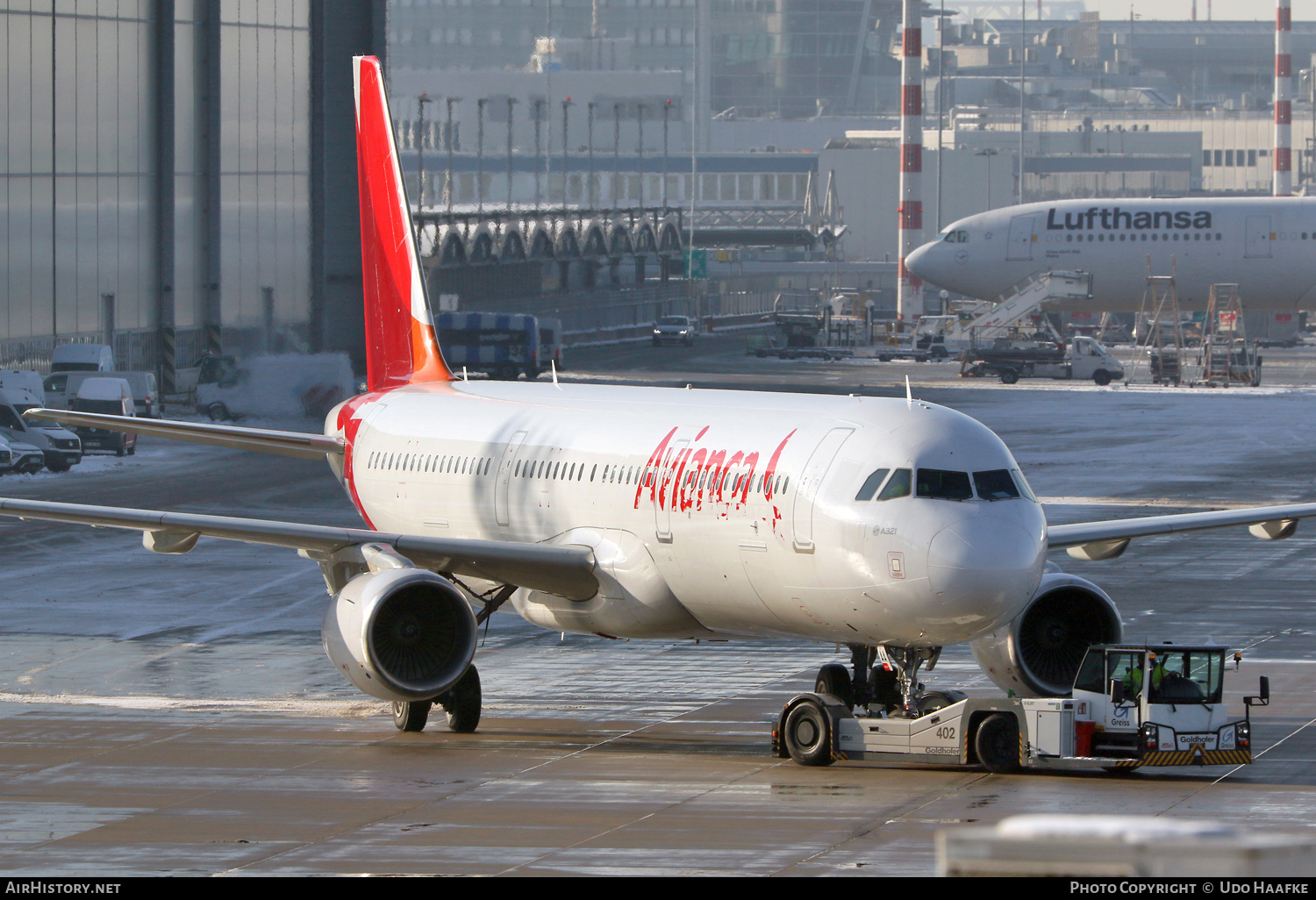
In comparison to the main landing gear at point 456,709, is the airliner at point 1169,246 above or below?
above

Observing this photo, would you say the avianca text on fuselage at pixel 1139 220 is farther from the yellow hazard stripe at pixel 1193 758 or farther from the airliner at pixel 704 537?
the yellow hazard stripe at pixel 1193 758

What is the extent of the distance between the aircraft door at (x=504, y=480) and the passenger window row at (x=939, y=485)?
7356 millimetres

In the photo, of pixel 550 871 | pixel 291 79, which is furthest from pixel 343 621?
pixel 291 79

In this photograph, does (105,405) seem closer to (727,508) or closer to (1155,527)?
(727,508)

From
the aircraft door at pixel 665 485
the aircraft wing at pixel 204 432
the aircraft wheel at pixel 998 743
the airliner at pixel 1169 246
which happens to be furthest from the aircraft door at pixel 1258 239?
the aircraft wheel at pixel 998 743

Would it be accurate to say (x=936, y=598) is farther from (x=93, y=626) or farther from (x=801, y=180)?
(x=801, y=180)

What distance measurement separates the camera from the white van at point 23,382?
196 ft

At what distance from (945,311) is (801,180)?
69.0 m

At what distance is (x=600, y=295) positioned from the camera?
124m

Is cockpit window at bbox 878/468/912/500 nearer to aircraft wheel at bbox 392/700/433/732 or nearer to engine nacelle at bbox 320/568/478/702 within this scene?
engine nacelle at bbox 320/568/478/702

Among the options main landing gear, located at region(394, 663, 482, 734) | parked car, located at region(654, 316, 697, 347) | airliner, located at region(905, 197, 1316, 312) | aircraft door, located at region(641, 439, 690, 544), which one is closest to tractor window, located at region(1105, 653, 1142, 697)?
aircraft door, located at region(641, 439, 690, 544)

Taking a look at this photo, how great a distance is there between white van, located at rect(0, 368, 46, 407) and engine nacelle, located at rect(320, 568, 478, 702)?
39.2 metres

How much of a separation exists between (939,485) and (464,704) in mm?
7871

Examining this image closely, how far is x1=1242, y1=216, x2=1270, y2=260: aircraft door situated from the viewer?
94750mm
